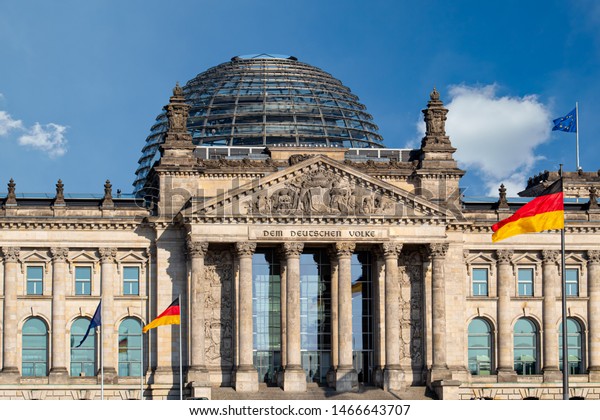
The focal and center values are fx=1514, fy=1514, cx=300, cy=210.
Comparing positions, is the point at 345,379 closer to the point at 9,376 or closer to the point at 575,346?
the point at 575,346

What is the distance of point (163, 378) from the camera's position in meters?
105

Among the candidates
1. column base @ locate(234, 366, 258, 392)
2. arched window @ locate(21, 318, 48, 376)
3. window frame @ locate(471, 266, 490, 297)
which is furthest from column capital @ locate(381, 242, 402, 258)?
arched window @ locate(21, 318, 48, 376)

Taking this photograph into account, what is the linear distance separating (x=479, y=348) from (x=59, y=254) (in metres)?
31.2

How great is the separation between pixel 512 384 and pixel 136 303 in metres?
27.6

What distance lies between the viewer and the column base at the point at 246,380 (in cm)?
10331

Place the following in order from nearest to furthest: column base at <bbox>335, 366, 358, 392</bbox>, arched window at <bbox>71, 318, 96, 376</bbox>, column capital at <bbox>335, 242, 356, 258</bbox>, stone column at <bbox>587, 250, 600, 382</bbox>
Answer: column base at <bbox>335, 366, 358, 392</bbox>, column capital at <bbox>335, 242, 356, 258</bbox>, arched window at <bbox>71, 318, 96, 376</bbox>, stone column at <bbox>587, 250, 600, 382</bbox>

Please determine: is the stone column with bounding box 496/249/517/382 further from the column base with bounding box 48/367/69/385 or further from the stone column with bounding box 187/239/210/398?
the column base with bounding box 48/367/69/385

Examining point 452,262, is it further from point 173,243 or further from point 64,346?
point 64,346

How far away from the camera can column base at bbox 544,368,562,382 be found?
110m

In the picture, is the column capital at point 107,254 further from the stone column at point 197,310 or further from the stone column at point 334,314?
the stone column at point 334,314

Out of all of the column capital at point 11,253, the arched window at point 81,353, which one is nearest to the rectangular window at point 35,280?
the column capital at point 11,253

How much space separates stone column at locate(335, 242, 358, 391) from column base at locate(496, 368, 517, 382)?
11303 mm
